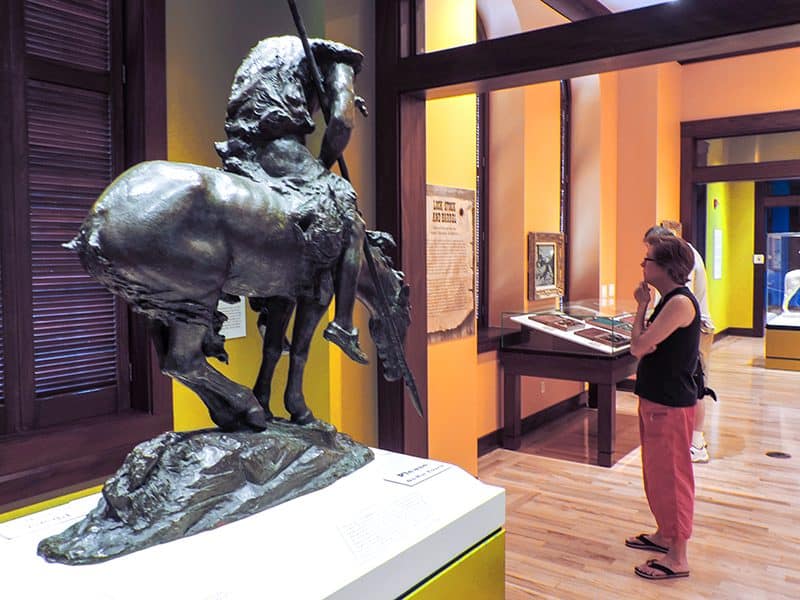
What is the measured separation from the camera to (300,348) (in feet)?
6.27

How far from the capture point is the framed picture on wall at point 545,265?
5.61m

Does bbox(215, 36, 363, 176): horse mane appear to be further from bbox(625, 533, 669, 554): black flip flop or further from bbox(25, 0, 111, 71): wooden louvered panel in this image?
bbox(625, 533, 669, 554): black flip flop

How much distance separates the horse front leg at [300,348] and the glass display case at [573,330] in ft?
9.82

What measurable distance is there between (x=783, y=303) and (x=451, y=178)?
6996 millimetres

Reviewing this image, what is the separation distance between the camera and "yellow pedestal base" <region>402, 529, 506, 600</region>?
1658 millimetres

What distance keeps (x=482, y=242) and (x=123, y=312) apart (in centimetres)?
343

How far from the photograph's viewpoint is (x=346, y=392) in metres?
3.09

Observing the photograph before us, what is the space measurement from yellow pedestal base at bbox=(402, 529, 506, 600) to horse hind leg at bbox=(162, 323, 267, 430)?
586 millimetres

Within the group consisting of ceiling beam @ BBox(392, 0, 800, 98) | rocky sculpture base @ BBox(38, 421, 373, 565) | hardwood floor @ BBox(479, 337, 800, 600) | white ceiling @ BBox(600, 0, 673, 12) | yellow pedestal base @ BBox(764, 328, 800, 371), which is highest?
white ceiling @ BBox(600, 0, 673, 12)

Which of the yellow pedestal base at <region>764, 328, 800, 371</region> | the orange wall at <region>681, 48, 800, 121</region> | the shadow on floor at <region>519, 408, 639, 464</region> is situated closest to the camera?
the shadow on floor at <region>519, 408, 639, 464</region>

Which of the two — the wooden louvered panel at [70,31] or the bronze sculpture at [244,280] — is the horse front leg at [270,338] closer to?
the bronze sculpture at [244,280]

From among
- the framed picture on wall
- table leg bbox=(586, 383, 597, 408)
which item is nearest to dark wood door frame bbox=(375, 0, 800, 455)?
the framed picture on wall

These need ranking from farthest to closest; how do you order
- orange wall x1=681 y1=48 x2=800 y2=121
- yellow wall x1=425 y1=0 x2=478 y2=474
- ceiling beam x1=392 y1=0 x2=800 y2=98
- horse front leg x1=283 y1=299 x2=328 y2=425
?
orange wall x1=681 y1=48 x2=800 y2=121 < yellow wall x1=425 y1=0 x2=478 y2=474 < ceiling beam x1=392 y1=0 x2=800 y2=98 < horse front leg x1=283 y1=299 x2=328 y2=425

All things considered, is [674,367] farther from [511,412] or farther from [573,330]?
[511,412]
